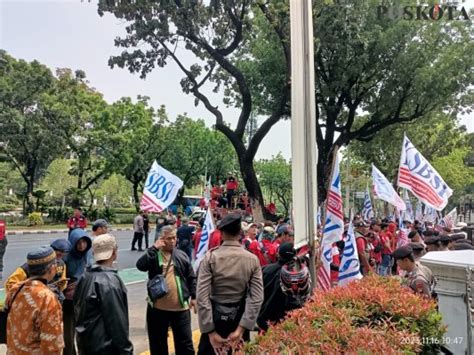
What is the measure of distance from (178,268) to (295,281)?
45.7 inches

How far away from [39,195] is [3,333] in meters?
31.0

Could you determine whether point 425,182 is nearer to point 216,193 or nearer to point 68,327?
point 68,327

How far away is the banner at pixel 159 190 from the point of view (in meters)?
9.70

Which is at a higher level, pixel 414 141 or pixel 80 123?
pixel 80 123

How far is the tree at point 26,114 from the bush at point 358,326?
95.6 ft

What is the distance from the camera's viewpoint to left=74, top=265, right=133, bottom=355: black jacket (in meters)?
3.39

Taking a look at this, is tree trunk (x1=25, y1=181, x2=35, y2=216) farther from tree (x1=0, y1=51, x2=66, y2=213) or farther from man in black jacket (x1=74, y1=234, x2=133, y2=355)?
man in black jacket (x1=74, y1=234, x2=133, y2=355)

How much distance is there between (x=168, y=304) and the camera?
4496mm

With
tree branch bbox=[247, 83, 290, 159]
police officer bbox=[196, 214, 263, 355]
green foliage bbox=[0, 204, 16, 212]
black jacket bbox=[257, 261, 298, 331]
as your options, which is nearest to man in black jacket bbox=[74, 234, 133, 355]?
police officer bbox=[196, 214, 263, 355]

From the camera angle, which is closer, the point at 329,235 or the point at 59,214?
the point at 329,235

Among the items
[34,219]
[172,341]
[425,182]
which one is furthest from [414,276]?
A: [34,219]

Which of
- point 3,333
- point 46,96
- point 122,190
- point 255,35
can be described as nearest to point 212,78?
point 255,35

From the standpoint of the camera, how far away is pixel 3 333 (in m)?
3.96

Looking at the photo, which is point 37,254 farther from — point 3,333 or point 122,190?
point 122,190
